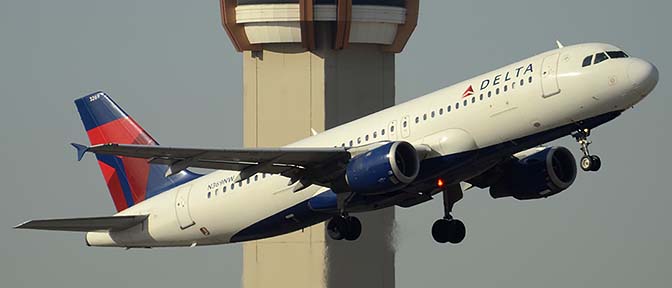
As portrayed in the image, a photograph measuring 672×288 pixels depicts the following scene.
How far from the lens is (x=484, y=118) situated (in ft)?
236

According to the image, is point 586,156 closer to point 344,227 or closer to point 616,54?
point 616,54

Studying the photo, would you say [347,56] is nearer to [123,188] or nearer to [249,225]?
[123,188]

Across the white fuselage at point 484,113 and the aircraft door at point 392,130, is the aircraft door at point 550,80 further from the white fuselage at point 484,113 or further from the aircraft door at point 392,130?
the aircraft door at point 392,130

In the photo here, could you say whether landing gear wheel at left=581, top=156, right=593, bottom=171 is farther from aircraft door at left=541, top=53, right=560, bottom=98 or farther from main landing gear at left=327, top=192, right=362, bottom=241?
main landing gear at left=327, top=192, right=362, bottom=241

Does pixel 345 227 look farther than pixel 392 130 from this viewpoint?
Yes

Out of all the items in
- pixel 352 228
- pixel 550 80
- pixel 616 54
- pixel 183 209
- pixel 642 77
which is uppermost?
pixel 616 54

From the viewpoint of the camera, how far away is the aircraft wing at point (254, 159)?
72.4 meters

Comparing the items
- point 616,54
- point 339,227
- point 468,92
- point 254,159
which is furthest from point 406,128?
point 616,54

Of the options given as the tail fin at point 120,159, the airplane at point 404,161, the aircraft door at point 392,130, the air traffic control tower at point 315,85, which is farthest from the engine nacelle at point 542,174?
the air traffic control tower at point 315,85

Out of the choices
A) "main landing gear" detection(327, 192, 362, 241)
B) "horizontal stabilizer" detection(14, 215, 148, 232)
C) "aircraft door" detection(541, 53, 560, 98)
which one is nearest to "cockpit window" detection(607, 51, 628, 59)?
"aircraft door" detection(541, 53, 560, 98)

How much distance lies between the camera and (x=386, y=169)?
237 feet

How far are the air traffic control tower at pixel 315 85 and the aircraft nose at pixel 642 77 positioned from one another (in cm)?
3694

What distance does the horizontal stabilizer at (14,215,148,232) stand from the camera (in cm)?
8088

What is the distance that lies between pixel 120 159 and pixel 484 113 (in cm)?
2223
